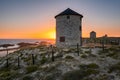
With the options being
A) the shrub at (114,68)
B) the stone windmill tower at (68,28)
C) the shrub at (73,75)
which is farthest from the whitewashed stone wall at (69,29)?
the shrub at (73,75)

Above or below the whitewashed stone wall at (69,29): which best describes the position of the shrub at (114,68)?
below

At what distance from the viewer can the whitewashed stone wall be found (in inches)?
1288

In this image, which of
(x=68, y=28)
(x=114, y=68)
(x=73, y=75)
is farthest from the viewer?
(x=68, y=28)

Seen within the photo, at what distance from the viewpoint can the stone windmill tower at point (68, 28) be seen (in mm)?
32719

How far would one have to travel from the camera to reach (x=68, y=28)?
107 feet

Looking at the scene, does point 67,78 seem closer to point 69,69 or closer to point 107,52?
point 69,69

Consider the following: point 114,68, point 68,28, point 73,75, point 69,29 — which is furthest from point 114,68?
point 68,28

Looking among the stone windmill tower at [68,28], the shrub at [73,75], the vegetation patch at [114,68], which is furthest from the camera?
the stone windmill tower at [68,28]

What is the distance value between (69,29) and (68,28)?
32cm

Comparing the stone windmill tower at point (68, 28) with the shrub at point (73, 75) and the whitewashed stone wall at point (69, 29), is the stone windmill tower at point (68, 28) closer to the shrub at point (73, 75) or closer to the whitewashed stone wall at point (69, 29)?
the whitewashed stone wall at point (69, 29)

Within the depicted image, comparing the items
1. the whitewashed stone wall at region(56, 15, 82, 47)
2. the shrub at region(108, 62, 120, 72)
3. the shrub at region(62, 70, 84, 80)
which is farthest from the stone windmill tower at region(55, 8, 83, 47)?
the shrub at region(62, 70, 84, 80)

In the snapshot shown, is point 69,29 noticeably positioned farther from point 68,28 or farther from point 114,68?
point 114,68

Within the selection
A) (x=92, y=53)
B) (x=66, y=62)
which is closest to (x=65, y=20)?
(x=92, y=53)

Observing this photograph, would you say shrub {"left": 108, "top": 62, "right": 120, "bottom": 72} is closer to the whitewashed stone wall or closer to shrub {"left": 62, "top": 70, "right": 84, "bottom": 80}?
shrub {"left": 62, "top": 70, "right": 84, "bottom": 80}
